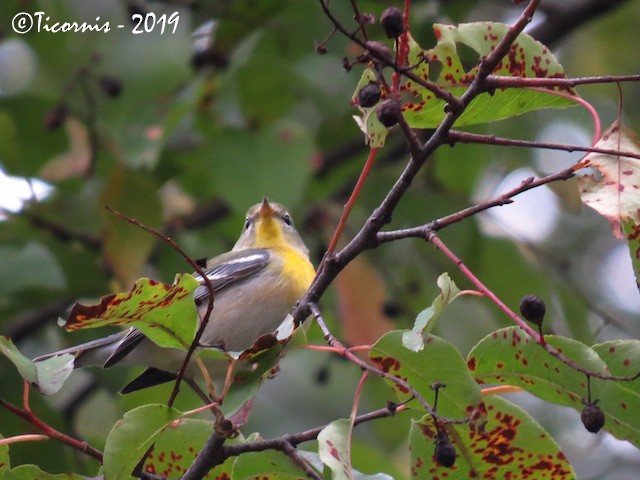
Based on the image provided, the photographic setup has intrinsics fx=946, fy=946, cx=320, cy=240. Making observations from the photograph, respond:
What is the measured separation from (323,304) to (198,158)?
106cm

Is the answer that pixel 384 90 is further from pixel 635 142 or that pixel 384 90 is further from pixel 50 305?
pixel 50 305

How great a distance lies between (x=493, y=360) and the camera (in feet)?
6.66

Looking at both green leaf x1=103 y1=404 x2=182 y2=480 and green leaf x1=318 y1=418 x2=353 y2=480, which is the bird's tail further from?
green leaf x1=318 y1=418 x2=353 y2=480

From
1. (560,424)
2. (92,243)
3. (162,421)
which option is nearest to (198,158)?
(92,243)

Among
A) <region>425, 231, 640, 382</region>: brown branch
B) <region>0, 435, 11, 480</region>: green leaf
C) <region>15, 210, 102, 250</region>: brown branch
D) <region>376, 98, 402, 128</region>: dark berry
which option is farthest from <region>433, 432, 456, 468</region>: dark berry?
<region>15, 210, 102, 250</region>: brown branch

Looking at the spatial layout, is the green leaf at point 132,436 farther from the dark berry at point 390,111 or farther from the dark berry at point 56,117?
the dark berry at point 56,117

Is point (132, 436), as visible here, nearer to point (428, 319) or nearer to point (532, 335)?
point (428, 319)

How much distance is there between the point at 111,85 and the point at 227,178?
0.73 meters

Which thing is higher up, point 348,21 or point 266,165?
point 348,21

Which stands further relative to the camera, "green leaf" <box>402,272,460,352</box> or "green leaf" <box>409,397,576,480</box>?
"green leaf" <box>409,397,576,480</box>

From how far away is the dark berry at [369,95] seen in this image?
1.77 meters

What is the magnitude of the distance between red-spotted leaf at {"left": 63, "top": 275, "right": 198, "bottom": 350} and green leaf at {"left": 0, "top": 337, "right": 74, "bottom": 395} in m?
0.10

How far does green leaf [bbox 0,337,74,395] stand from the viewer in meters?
1.83

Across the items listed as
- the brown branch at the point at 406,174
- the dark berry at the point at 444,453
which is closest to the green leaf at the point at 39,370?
the brown branch at the point at 406,174
